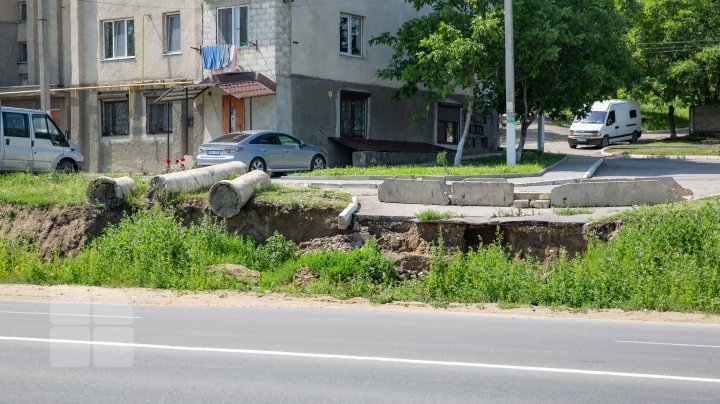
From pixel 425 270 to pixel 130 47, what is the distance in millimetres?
22441

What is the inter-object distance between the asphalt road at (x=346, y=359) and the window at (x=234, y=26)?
69.0ft

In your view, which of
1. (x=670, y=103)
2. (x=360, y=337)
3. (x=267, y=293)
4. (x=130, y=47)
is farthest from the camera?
(x=670, y=103)

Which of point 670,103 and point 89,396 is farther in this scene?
point 670,103

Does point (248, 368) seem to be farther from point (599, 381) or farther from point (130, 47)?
point (130, 47)

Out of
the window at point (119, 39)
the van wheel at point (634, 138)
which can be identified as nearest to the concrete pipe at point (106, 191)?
the window at point (119, 39)

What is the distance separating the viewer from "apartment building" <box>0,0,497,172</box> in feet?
102

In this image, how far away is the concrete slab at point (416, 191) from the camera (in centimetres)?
1797

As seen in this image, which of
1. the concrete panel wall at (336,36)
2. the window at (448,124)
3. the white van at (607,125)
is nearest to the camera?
the concrete panel wall at (336,36)

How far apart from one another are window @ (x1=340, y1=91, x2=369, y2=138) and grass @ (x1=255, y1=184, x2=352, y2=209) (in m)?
14.4

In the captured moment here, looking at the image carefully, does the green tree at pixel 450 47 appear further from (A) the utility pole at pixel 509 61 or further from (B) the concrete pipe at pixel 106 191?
(B) the concrete pipe at pixel 106 191

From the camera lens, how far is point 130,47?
34.3m

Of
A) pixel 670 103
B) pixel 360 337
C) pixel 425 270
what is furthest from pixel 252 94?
pixel 670 103

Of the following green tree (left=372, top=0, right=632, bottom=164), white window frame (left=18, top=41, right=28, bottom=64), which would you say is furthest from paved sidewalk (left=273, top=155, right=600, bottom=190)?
white window frame (left=18, top=41, right=28, bottom=64)

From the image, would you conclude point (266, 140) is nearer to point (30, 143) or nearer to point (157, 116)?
point (30, 143)
